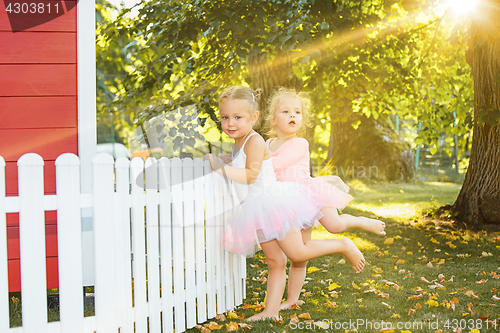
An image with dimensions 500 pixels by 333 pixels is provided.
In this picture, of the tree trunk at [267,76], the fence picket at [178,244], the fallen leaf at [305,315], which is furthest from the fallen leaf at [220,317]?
the tree trunk at [267,76]

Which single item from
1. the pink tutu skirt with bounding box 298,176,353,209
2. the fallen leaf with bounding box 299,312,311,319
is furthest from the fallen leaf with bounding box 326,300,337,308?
the pink tutu skirt with bounding box 298,176,353,209

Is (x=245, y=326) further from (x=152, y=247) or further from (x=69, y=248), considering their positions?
(x=69, y=248)

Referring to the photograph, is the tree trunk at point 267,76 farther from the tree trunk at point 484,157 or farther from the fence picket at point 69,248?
the fence picket at point 69,248

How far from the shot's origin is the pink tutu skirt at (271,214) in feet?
9.84

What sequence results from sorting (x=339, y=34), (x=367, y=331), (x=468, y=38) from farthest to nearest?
(x=468, y=38), (x=339, y=34), (x=367, y=331)

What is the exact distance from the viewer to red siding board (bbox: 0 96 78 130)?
3.47 metres

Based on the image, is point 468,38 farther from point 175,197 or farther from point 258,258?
point 175,197

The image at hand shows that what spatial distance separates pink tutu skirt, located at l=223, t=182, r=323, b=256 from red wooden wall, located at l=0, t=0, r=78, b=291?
1559mm

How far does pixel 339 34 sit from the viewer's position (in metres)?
5.20

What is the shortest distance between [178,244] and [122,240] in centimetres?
47

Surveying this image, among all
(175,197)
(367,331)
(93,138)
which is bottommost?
(367,331)

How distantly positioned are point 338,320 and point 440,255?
263 centimetres

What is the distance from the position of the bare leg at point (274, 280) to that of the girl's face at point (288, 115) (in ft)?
2.84

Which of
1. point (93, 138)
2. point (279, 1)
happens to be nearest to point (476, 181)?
point (279, 1)
